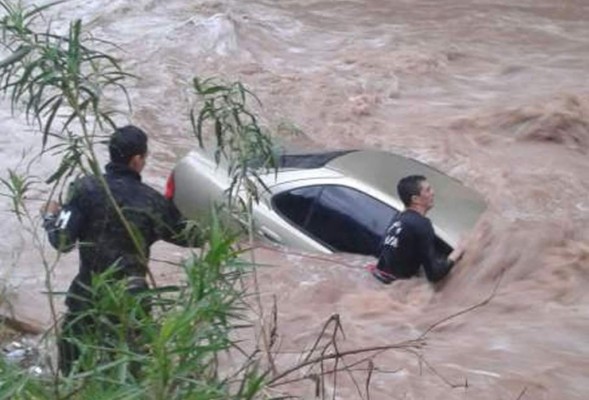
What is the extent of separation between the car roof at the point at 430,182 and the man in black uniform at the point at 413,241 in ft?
0.81

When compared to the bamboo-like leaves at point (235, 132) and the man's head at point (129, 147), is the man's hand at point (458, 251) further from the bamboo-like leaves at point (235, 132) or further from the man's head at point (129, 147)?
the bamboo-like leaves at point (235, 132)

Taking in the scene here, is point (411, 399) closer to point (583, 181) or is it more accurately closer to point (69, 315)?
point (69, 315)

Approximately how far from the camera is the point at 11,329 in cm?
768

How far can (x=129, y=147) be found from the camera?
6.28m

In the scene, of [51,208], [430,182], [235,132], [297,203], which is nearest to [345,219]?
[297,203]

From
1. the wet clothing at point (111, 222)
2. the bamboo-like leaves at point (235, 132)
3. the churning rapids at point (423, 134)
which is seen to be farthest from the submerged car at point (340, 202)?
the bamboo-like leaves at point (235, 132)

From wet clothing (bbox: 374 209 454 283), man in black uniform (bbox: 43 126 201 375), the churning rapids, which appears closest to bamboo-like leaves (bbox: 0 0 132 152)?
man in black uniform (bbox: 43 126 201 375)

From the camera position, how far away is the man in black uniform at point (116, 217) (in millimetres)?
6137

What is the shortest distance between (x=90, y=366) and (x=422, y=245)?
4.36 metres

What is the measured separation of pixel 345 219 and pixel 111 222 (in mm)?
3101

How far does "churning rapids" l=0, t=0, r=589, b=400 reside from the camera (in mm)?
7520

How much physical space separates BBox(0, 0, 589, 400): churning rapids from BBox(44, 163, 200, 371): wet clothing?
87cm

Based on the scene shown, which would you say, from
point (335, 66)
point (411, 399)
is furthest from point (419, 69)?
point (411, 399)

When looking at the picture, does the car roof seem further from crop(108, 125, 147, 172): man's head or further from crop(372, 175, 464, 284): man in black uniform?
crop(108, 125, 147, 172): man's head
